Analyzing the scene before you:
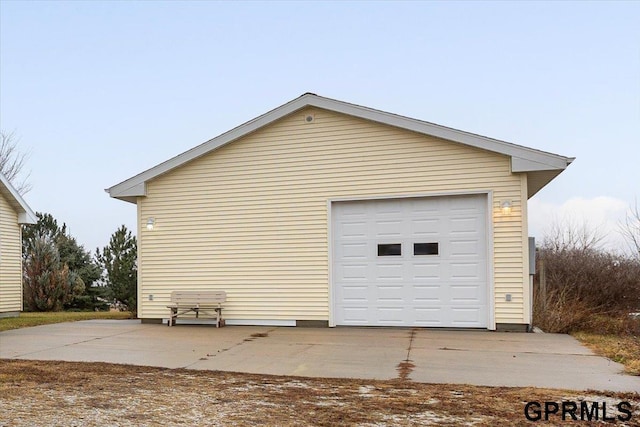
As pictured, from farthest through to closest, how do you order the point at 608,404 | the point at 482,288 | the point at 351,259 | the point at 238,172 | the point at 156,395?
the point at 238,172
the point at 351,259
the point at 482,288
the point at 156,395
the point at 608,404

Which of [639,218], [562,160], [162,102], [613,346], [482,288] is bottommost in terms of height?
[613,346]

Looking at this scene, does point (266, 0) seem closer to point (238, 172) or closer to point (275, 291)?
point (238, 172)

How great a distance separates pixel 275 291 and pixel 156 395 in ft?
18.4

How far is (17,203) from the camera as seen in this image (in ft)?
48.8

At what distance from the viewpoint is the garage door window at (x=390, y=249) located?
9.88 meters

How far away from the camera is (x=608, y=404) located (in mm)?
4520

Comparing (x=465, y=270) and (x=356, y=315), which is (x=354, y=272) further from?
(x=465, y=270)

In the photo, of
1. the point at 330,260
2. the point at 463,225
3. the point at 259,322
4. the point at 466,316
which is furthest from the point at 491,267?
the point at 259,322

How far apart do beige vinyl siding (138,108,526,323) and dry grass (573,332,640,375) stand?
4.14 feet

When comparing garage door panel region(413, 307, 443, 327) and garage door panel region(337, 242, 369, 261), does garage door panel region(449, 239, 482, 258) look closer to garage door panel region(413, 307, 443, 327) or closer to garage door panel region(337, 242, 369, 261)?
garage door panel region(413, 307, 443, 327)

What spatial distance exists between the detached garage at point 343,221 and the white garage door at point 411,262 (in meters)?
0.02

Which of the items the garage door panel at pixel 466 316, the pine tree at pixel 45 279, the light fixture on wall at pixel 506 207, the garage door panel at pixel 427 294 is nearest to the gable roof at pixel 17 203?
the pine tree at pixel 45 279

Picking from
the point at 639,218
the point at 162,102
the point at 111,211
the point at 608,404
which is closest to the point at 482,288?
the point at 608,404

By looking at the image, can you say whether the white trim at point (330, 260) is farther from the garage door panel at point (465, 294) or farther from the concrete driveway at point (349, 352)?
the garage door panel at point (465, 294)
